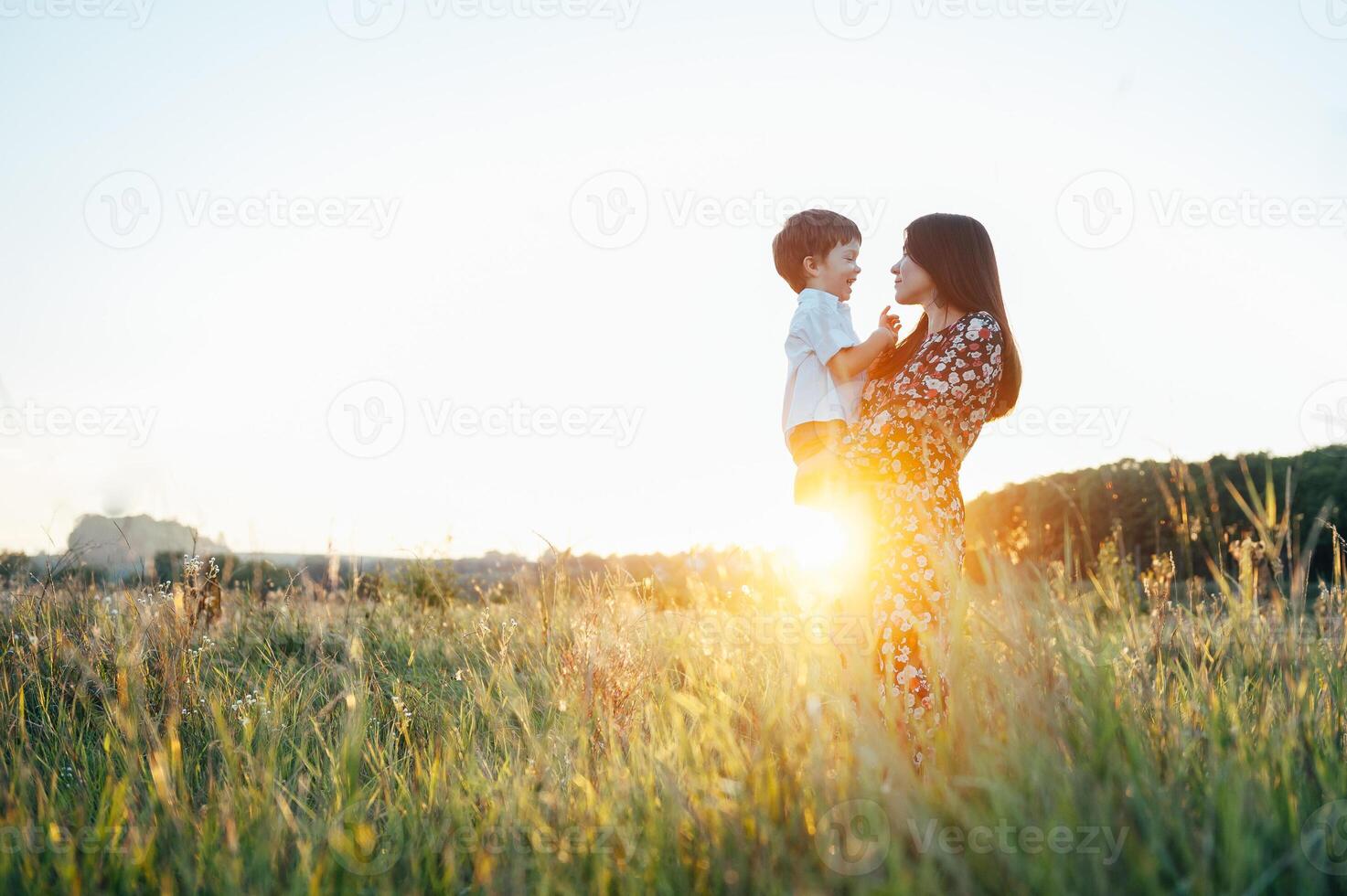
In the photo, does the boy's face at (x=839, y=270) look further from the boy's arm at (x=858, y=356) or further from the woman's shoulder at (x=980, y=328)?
the woman's shoulder at (x=980, y=328)

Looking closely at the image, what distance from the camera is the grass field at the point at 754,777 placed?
1.87 m

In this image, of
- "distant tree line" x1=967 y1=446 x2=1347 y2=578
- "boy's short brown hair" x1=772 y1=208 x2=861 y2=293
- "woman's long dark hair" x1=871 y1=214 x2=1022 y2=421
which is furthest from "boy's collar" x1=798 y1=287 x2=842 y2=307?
"distant tree line" x1=967 y1=446 x2=1347 y2=578

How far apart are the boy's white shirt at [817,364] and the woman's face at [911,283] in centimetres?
24

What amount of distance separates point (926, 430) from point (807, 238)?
3.44 ft

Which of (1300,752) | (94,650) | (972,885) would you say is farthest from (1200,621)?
(94,650)

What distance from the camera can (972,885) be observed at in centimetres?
173

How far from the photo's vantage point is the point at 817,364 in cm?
362

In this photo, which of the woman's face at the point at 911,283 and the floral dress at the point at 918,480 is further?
the woman's face at the point at 911,283

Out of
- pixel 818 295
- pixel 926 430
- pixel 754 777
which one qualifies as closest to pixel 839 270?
pixel 818 295

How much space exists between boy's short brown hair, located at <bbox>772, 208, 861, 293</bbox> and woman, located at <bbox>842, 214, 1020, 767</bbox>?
12.4 inches

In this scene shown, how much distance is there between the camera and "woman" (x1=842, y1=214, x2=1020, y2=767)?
3.33m

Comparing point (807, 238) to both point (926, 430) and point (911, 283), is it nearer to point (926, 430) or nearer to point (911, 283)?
point (911, 283)

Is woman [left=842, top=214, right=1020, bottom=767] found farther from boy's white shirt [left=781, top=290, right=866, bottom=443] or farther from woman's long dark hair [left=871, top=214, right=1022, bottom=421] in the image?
boy's white shirt [left=781, top=290, right=866, bottom=443]

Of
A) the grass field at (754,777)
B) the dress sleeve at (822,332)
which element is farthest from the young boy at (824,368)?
the grass field at (754,777)
